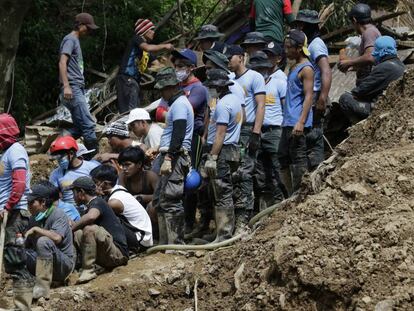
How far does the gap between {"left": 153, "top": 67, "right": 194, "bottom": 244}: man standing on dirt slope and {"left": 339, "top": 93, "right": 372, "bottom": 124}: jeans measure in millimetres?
1770

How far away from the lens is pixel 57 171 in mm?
11750

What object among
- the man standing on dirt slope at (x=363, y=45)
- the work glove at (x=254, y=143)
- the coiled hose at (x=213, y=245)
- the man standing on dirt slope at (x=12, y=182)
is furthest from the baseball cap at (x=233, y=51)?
the man standing on dirt slope at (x=12, y=182)

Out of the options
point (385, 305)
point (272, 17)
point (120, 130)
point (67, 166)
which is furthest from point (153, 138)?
point (385, 305)

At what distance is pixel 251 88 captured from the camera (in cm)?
1134

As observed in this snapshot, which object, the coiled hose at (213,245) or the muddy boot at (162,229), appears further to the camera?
the muddy boot at (162,229)

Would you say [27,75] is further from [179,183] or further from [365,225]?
[365,225]

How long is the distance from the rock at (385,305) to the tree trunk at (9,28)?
877 cm

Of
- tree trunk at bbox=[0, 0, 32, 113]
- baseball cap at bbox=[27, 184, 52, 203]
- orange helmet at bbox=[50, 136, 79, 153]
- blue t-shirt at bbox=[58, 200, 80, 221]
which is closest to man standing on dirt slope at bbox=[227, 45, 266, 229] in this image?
blue t-shirt at bbox=[58, 200, 80, 221]

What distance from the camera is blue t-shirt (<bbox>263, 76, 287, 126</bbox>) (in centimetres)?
1156

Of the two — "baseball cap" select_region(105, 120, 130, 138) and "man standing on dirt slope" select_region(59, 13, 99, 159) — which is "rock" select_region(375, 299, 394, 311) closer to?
"baseball cap" select_region(105, 120, 130, 138)

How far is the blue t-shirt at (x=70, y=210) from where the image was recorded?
11219 millimetres

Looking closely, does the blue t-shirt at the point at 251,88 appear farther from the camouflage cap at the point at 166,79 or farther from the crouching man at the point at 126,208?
the crouching man at the point at 126,208

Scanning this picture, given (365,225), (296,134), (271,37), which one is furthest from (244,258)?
(271,37)

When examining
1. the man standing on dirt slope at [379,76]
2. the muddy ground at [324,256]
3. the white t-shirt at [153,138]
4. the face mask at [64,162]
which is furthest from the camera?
the white t-shirt at [153,138]
